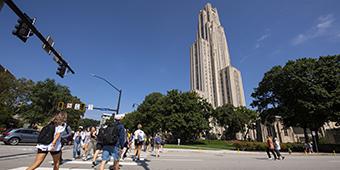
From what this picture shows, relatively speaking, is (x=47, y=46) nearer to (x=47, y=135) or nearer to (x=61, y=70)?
(x=61, y=70)

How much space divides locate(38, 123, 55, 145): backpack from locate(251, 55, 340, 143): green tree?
32.5 metres

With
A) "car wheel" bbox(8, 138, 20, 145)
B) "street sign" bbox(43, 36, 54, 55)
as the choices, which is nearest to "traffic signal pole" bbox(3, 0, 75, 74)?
"street sign" bbox(43, 36, 54, 55)

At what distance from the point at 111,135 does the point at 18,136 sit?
21117 mm

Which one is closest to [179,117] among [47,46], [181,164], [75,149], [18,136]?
[18,136]

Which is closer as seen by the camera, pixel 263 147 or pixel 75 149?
pixel 75 149

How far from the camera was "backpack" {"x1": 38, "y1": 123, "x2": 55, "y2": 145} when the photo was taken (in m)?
4.87

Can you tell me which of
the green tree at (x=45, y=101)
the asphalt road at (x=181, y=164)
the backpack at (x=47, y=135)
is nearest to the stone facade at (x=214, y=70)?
the green tree at (x=45, y=101)

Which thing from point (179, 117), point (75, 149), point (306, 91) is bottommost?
point (75, 149)

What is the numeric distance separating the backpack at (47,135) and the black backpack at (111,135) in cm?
139

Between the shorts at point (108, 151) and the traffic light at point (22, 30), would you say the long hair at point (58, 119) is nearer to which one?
the shorts at point (108, 151)

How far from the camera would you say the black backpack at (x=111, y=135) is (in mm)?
5887

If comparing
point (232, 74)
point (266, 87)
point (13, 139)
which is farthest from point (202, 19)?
point (13, 139)

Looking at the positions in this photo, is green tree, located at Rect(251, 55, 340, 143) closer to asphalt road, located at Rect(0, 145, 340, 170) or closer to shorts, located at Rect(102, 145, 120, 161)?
asphalt road, located at Rect(0, 145, 340, 170)

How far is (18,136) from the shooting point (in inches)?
850
